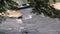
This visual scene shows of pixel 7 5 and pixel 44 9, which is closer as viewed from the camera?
pixel 44 9

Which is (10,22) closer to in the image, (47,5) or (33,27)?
(33,27)

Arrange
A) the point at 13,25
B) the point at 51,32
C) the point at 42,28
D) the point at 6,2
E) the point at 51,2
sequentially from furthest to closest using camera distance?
1. the point at 13,25
2. the point at 42,28
3. the point at 51,32
4. the point at 6,2
5. the point at 51,2


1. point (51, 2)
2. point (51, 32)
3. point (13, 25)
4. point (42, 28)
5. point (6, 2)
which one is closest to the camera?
point (51, 2)

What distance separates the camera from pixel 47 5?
1764mm

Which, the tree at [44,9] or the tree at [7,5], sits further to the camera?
the tree at [7,5]

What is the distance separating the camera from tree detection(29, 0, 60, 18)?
1751 millimetres

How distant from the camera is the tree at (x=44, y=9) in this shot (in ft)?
5.74

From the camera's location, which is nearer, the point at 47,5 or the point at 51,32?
the point at 47,5

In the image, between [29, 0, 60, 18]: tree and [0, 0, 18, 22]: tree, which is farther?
[0, 0, 18, 22]: tree

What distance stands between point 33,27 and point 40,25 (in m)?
0.40

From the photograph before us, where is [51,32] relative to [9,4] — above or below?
below

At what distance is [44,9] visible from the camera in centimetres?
179

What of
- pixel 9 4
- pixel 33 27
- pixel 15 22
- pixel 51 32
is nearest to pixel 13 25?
pixel 15 22

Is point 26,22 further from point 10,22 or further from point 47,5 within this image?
point 47,5
